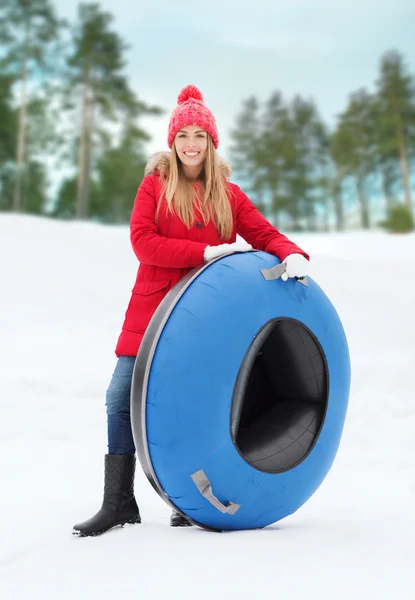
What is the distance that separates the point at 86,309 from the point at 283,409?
5279 mm

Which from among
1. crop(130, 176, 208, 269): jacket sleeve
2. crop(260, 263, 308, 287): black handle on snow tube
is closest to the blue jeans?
crop(130, 176, 208, 269): jacket sleeve

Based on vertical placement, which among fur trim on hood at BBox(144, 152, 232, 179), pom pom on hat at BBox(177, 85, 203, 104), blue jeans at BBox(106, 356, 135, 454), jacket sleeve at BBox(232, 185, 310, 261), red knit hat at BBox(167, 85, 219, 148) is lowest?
blue jeans at BBox(106, 356, 135, 454)

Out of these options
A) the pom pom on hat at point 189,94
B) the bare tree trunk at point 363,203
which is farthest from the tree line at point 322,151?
the pom pom on hat at point 189,94

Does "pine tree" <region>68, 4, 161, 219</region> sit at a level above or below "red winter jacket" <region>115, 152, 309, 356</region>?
above

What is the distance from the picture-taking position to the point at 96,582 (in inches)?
69.9

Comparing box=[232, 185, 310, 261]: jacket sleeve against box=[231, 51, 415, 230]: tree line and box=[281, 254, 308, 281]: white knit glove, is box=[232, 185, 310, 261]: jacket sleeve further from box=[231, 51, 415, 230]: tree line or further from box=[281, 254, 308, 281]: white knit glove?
box=[231, 51, 415, 230]: tree line

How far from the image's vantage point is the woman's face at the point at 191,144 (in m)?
2.37

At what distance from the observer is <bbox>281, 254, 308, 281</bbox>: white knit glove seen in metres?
2.21

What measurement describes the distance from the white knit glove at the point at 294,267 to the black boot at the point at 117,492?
0.92 meters

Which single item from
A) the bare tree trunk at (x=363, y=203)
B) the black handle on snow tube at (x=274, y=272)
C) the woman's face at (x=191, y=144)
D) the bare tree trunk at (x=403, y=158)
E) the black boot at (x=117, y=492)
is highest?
the bare tree trunk at (x=403, y=158)

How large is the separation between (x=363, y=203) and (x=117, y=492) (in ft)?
105

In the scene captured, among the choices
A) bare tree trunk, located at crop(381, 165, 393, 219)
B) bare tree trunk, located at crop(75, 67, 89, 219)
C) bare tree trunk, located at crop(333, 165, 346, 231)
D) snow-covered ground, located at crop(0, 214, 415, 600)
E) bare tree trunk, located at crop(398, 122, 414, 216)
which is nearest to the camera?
snow-covered ground, located at crop(0, 214, 415, 600)

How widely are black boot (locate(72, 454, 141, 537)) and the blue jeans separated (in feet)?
0.12

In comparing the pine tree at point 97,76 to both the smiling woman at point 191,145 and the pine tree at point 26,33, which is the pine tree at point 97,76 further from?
the smiling woman at point 191,145
